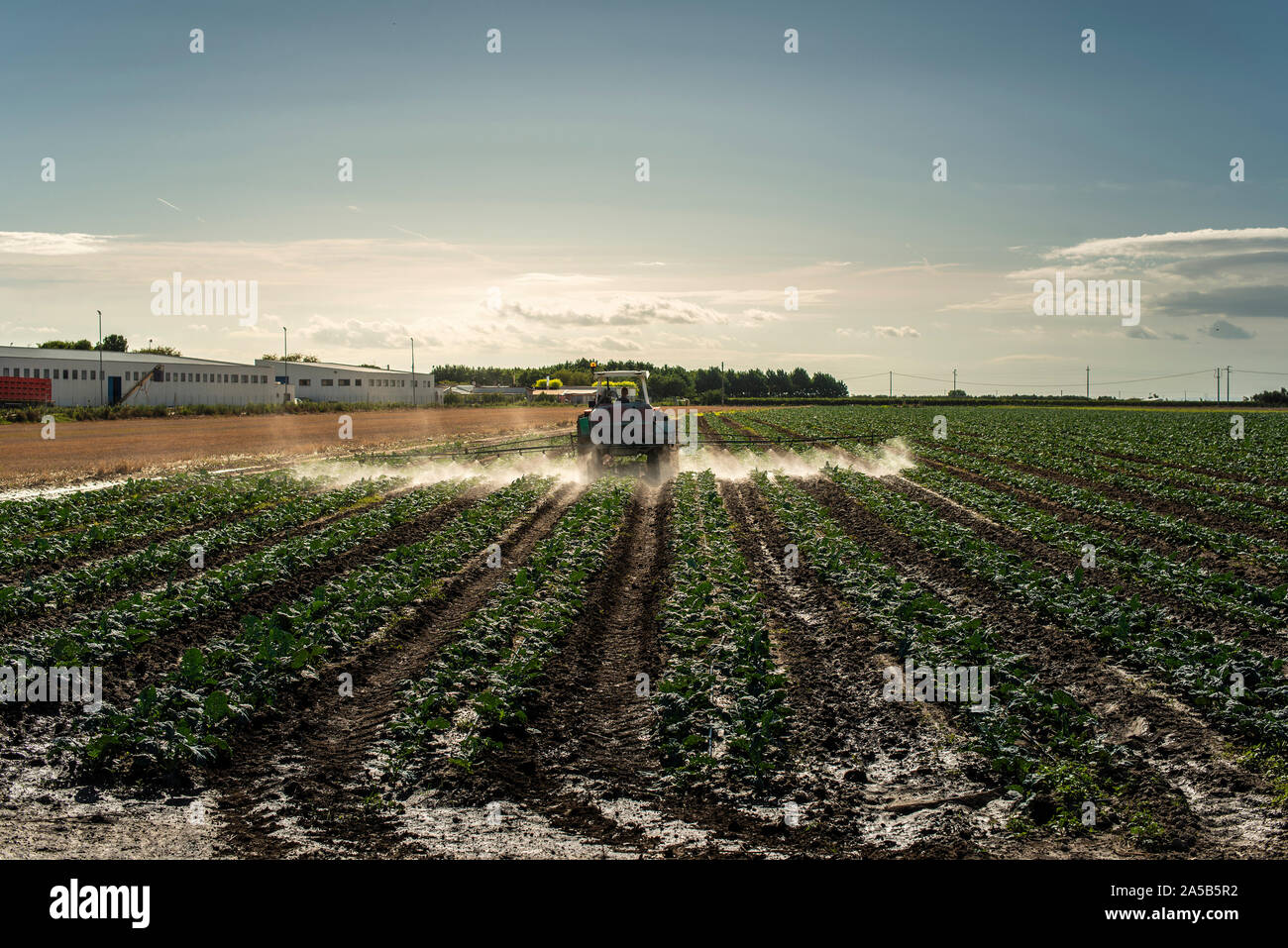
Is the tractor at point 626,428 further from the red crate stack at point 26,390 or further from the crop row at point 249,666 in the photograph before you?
the red crate stack at point 26,390

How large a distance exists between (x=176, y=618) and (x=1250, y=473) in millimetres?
30614

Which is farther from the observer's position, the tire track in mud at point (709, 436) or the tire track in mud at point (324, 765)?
the tire track in mud at point (709, 436)

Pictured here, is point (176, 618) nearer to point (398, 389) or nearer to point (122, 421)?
point (122, 421)

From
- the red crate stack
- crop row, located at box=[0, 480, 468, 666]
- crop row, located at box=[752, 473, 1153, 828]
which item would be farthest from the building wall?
crop row, located at box=[752, 473, 1153, 828]

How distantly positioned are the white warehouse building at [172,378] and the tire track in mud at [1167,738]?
237 ft

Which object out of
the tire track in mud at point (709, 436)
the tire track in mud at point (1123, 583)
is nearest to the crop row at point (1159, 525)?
the tire track in mud at point (1123, 583)

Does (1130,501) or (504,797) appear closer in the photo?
(504,797)

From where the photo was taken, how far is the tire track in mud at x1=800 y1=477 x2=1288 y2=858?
5848 mm

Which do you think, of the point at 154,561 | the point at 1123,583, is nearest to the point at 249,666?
the point at 154,561

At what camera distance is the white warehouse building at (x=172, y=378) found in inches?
2603

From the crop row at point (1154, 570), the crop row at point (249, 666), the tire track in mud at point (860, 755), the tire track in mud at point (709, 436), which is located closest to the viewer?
the tire track in mud at point (860, 755)

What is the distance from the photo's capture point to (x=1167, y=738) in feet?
24.2
